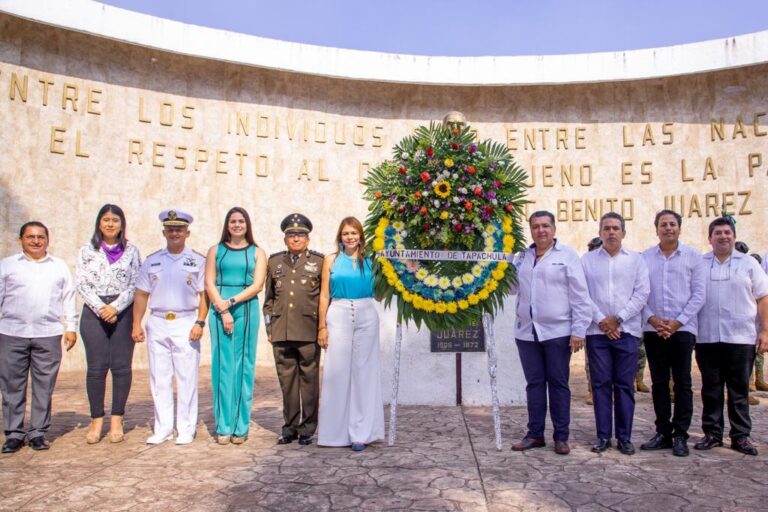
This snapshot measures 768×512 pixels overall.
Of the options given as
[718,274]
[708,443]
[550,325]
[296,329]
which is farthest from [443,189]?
[708,443]

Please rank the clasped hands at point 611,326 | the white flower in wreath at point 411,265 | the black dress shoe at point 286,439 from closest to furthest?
the clasped hands at point 611,326, the black dress shoe at point 286,439, the white flower in wreath at point 411,265

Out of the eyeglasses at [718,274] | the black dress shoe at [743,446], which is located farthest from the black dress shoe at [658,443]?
the eyeglasses at [718,274]

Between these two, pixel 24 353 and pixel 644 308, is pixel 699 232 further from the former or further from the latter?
pixel 24 353

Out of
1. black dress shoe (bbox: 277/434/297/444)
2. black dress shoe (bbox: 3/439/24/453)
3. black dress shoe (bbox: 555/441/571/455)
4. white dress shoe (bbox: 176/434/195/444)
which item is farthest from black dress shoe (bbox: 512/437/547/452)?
black dress shoe (bbox: 3/439/24/453)

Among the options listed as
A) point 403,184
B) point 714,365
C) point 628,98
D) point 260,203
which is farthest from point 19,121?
point 628,98

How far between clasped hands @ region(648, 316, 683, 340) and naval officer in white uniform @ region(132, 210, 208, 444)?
12.3ft

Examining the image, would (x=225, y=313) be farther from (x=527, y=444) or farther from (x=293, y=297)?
(x=527, y=444)

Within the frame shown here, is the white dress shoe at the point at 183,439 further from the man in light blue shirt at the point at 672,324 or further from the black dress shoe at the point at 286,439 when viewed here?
the man in light blue shirt at the point at 672,324

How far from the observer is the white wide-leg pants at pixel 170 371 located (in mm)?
5156

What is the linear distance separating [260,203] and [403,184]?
22.9 ft

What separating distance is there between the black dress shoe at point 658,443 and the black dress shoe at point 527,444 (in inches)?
31.5

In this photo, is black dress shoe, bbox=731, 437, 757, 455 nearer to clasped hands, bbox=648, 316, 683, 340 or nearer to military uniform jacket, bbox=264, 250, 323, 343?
clasped hands, bbox=648, 316, 683, 340

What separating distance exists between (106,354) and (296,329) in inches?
64.7

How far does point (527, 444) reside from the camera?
4.83 meters
